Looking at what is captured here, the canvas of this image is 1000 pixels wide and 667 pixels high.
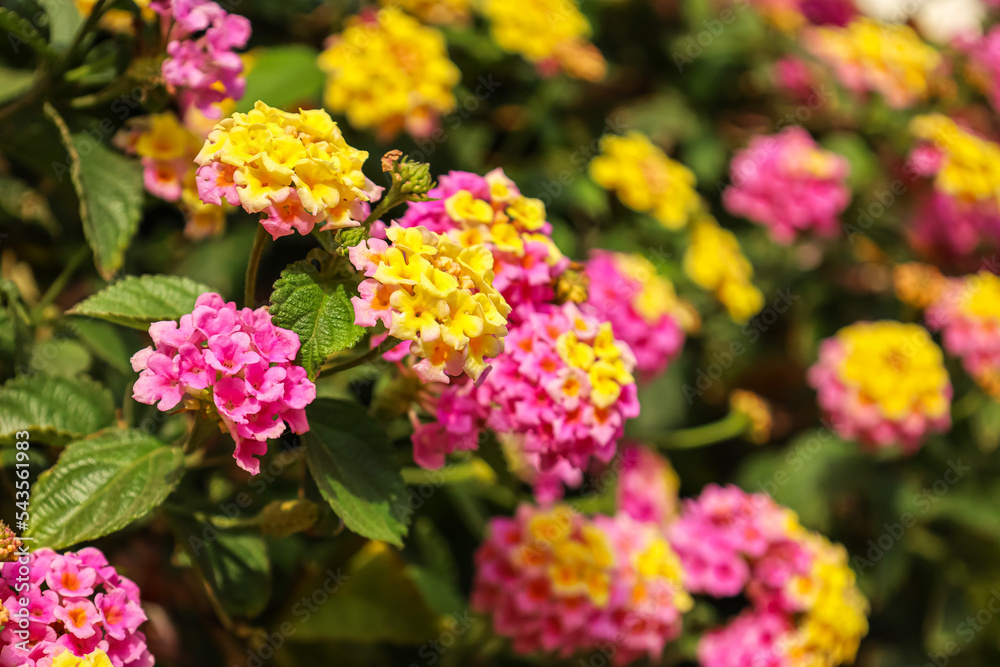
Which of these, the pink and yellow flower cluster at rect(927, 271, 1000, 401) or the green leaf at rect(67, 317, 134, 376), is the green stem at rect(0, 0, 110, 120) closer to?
the green leaf at rect(67, 317, 134, 376)

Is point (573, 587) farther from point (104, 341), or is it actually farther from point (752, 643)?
point (104, 341)

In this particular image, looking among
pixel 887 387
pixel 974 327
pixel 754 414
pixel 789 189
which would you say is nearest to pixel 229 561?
pixel 754 414

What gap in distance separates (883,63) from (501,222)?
175 centimetres

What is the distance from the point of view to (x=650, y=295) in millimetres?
1619

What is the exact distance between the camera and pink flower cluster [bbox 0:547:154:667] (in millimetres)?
724

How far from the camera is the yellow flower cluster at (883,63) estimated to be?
86.7 inches

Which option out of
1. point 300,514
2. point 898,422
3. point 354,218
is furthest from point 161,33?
point 898,422

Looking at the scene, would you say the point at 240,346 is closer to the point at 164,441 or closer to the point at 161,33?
the point at 164,441

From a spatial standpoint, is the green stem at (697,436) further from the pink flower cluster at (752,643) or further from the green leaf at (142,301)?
the green leaf at (142,301)

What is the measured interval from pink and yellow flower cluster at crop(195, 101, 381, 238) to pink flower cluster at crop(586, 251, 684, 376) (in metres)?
0.76

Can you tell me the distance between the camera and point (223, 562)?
94cm

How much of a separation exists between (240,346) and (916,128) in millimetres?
1953

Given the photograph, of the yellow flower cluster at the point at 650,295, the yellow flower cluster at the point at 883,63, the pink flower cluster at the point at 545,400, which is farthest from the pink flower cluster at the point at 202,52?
the yellow flower cluster at the point at 883,63

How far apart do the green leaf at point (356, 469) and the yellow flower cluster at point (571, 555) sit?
45 cm
